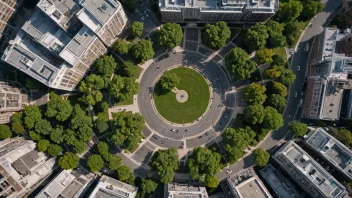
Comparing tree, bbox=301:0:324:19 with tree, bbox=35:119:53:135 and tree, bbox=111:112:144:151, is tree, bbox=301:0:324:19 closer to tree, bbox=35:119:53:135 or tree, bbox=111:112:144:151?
tree, bbox=111:112:144:151

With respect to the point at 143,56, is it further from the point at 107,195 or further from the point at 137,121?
the point at 107,195

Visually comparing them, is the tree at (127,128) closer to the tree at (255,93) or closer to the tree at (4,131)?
the tree at (4,131)

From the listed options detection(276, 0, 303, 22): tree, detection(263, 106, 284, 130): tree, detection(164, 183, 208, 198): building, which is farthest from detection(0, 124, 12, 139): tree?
detection(276, 0, 303, 22): tree

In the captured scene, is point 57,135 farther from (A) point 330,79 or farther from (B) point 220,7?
(A) point 330,79

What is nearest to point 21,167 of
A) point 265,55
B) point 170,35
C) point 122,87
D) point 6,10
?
point 122,87

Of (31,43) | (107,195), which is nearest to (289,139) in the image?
(107,195)

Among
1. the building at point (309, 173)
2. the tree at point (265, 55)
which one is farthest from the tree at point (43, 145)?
the building at point (309, 173)

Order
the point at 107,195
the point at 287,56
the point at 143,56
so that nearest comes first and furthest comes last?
the point at 107,195, the point at 143,56, the point at 287,56
